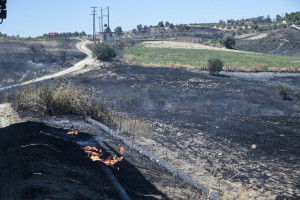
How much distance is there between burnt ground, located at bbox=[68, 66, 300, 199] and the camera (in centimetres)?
1132

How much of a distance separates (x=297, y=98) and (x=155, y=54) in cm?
3315

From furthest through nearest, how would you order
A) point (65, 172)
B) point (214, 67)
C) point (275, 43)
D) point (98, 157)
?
point (275, 43) < point (214, 67) < point (98, 157) < point (65, 172)

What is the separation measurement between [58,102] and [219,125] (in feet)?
26.0

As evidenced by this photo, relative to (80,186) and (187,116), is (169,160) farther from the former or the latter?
(187,116)

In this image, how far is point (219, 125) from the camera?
1842 centimetres

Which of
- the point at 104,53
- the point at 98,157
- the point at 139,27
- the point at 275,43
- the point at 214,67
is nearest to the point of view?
the point at 98,157

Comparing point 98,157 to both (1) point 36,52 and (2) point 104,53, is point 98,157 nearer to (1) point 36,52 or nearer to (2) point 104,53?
(2) point 104,53

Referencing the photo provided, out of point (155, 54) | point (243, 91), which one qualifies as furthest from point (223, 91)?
point (155, 54)

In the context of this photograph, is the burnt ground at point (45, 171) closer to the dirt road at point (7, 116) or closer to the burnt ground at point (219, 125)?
the dirt road at point (7, 116)

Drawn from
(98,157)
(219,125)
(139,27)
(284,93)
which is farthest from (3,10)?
(139,27)

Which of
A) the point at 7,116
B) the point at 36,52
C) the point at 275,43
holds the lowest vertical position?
the point at 7,116

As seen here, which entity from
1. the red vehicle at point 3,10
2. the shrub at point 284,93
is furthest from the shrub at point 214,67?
the red vehicle at point 3,10

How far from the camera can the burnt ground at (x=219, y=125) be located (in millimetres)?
11320

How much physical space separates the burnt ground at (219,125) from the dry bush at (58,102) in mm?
2011
